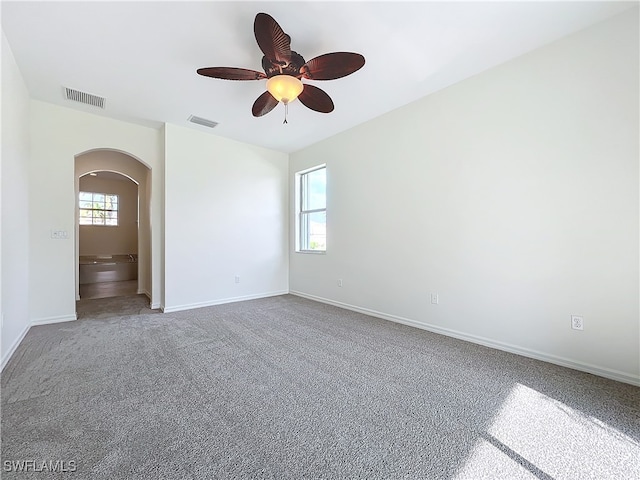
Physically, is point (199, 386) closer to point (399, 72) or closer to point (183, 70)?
point (183, 70)

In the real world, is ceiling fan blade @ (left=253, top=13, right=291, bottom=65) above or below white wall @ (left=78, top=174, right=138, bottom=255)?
above

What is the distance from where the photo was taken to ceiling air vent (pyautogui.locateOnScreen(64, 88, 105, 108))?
9.94 ft

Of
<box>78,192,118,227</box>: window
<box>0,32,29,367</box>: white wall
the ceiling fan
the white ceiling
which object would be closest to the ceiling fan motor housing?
the ceiling fan

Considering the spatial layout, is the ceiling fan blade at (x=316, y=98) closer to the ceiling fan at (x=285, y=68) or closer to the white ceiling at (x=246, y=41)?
the ceiling fan at (x=285, y=68)

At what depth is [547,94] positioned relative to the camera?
2283 mm

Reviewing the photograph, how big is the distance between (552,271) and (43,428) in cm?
357

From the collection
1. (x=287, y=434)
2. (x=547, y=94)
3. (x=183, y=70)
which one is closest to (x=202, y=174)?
(x=183, y=70)

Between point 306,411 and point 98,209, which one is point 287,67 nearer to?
point 306,411

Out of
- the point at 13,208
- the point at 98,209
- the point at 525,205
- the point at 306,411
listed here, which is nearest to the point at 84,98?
the point at 13,208

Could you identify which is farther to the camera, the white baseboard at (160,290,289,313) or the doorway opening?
the doorway opening

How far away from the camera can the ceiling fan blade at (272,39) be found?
5.62 ft

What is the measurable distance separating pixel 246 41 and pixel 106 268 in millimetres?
6861

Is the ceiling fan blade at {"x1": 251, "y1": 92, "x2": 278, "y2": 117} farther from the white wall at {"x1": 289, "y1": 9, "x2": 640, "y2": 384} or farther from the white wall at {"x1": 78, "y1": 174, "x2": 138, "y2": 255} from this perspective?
the white wall at {"x1": 78, "y1": 174, "x2": 138, "y2": 255}

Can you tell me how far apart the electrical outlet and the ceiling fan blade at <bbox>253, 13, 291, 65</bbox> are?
2983 mm
